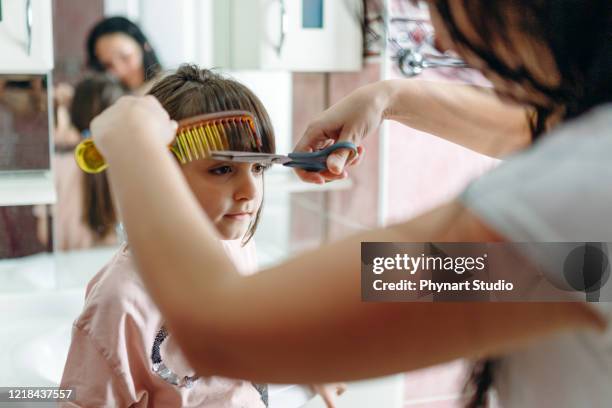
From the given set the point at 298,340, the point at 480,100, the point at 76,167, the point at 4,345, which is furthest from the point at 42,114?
the point at 298,340

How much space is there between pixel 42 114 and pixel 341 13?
0.58m

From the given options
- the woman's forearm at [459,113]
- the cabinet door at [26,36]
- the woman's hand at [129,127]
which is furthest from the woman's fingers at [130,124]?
the cabinet door at [26,36]

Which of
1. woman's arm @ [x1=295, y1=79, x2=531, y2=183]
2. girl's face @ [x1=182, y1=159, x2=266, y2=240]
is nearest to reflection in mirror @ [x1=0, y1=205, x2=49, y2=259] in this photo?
girl's face @ [x1=182, y1=159, x2=266, y2=240]

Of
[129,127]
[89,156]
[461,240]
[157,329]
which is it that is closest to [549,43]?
[461,240]

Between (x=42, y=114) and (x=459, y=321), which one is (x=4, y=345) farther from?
(x=459, y=321)

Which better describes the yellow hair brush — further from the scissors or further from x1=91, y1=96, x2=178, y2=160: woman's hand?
x1=91, y1=96, x2=178, y2=160: woman's hand

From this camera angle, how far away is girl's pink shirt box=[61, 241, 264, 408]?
2.39ft

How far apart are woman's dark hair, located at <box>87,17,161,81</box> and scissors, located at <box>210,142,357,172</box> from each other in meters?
0.43

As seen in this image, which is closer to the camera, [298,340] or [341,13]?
[298,340]

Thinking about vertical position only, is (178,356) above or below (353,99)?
below

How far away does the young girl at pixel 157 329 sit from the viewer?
733 millimetres

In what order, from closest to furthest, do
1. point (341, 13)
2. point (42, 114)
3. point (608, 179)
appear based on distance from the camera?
point (608, 179)
point (42, 114)
point (341, 13)

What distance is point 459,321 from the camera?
312 mm

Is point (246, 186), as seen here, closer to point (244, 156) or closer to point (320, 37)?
point (244, 156)
